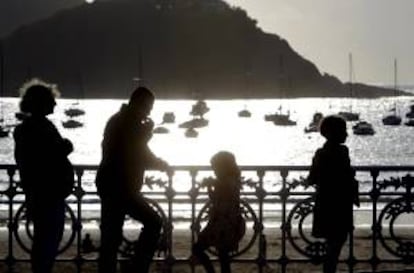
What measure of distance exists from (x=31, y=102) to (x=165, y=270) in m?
3.38

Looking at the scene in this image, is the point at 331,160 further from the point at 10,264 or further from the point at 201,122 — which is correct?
the point at 201,122

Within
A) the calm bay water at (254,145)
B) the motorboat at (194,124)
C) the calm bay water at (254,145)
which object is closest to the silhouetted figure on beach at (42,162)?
the calm bay water at (254,145)

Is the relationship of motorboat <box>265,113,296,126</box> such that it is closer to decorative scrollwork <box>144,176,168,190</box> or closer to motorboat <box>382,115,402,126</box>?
motorboat <box>382,115,402,126</box>

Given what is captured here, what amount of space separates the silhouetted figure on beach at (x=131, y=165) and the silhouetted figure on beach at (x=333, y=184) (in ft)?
5.19

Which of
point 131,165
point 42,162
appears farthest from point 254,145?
point 42,162

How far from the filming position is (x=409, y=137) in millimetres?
151000

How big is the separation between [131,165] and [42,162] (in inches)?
35.3

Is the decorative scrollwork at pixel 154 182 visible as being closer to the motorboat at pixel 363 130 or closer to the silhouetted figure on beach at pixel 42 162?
the silhouetted figure on beach at pixel 42 162

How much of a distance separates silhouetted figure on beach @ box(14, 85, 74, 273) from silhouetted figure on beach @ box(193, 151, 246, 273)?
156 centimetres

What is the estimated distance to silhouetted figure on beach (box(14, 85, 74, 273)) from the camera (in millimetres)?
9328

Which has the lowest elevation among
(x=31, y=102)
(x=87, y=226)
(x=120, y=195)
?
(x=87, y=226)

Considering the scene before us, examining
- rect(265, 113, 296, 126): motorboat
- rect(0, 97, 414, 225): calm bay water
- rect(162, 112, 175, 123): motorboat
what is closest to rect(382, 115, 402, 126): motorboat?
rect(0, 97, 414, 225): calm bay water

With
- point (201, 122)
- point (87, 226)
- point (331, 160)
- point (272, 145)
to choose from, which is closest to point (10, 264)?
point (331, 160)

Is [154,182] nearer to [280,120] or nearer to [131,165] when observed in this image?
[131,165]
